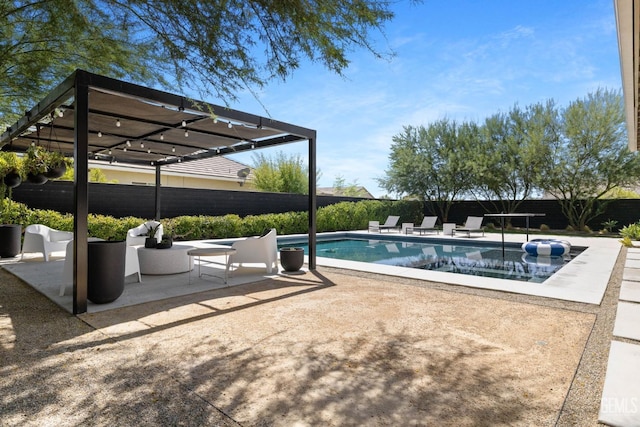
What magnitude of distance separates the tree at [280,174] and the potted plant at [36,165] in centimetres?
1468

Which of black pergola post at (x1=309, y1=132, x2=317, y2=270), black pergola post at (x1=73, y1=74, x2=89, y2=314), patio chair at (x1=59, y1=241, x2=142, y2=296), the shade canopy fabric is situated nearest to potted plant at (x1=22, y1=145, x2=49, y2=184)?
the shade canopy fabric

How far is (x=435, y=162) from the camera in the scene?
65.8 feet

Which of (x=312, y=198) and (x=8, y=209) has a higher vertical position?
(x=312, y=198)

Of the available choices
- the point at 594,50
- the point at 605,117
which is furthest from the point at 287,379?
the point at 605,117

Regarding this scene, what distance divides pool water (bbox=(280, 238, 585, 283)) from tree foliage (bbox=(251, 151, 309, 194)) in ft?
24.4

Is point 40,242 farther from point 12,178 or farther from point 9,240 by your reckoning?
point 12,178

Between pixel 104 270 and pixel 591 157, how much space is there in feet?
61.6

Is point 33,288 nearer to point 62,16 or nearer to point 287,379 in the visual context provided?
point 62,16

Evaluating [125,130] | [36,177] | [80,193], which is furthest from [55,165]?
[80,193]

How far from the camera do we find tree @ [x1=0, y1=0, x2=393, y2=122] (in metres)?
3.15

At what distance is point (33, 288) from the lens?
529cm

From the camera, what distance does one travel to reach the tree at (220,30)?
3.15 meters

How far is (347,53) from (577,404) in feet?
10.4

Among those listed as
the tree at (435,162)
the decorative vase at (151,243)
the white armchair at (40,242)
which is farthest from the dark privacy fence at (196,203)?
the decorative vase at (151,243)
